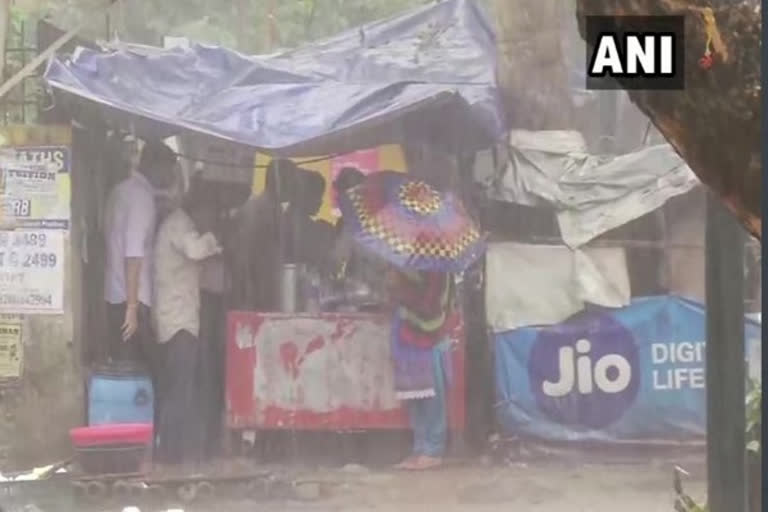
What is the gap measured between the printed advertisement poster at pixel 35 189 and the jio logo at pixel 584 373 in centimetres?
103

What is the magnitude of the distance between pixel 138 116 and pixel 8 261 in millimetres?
414

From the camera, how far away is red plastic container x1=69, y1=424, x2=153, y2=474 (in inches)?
110

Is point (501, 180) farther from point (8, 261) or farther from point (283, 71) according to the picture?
point (8, 261)

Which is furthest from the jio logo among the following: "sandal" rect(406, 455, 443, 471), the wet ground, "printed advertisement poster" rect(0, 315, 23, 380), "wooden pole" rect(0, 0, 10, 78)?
"wooden pole" rect(0, 0, 10, 78)

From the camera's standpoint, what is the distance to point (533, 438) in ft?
9.11

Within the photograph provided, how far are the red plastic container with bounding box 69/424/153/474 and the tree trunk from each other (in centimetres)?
125

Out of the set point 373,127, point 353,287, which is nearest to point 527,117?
point 373,127

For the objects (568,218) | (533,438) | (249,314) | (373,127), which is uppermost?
(373,127)

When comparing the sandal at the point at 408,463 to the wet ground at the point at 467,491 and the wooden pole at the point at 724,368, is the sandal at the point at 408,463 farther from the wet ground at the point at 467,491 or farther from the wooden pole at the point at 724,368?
the wooden pole at the point at 724,368

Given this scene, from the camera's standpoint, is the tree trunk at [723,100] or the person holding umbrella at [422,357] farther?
the person holding umbrella at [422,357]

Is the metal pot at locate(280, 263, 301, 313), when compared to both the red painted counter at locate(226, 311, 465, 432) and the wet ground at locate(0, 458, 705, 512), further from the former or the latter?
the wet ground at locate(0, 458, 705, 512)

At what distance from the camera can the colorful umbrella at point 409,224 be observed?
278cm

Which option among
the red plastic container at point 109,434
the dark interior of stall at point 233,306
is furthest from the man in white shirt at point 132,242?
the red plastic container at point 109,434

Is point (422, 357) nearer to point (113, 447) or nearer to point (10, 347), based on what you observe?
point (113, 447)
